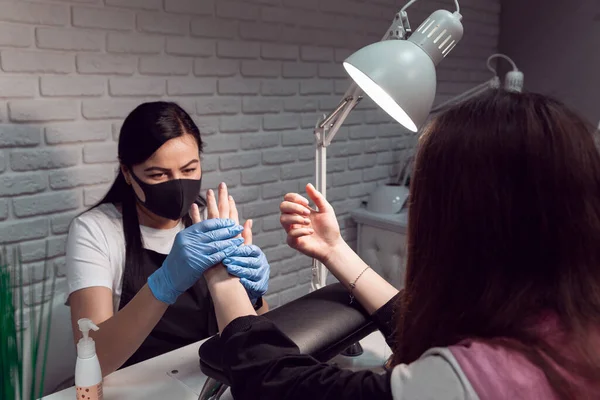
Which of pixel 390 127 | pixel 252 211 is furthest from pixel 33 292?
pixel 390 127

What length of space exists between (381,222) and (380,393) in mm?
1730

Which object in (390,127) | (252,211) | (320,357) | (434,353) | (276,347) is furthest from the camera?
(390,127)

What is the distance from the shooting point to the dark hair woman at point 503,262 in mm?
562

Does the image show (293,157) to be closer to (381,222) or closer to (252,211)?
(252,211)

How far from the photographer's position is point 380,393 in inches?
23.6

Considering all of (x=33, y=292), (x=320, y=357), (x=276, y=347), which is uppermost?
(x=276, y=347)

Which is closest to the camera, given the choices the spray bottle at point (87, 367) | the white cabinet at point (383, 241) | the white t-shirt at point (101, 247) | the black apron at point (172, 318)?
the spray bottle at point (87, 367)

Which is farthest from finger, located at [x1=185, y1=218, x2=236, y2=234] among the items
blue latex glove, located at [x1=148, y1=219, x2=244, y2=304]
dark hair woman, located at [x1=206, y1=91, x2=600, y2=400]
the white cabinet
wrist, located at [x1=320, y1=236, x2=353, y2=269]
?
the white cabinet

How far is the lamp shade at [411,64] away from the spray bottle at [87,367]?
64cm

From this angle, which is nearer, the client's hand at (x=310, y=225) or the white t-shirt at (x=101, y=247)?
the client's hand at (x=310, y=225)

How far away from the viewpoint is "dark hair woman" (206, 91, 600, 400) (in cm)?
56

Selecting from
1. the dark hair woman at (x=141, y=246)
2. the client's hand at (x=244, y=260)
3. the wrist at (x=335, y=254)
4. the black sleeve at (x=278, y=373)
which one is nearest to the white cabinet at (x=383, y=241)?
the dark hair woman at (x=141, y=246)

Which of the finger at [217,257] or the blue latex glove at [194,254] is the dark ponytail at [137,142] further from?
the finger at [217,257]

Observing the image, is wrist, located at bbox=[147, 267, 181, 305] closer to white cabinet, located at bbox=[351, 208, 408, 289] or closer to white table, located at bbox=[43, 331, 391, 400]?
white table, located at bbox=[43, 331, 391, 400]
